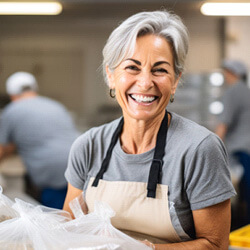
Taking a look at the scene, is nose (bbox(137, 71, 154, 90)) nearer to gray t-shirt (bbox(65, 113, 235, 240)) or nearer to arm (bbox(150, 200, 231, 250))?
gray t-shirt (bbox(65, 113, 235, 240))

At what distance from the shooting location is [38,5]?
5.03 ft

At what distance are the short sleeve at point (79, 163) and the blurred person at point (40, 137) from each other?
88 centimetres

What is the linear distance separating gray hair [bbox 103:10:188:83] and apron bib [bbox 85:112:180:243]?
17 centimetres

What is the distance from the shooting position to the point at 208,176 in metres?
0.98

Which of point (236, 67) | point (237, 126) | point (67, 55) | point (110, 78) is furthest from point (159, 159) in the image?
point (67, 55)

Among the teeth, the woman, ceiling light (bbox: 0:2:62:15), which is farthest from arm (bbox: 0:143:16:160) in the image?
the teeth

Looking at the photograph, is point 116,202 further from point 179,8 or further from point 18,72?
point 18,72

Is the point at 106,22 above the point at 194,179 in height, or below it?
above

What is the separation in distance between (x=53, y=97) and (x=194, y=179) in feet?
6.48

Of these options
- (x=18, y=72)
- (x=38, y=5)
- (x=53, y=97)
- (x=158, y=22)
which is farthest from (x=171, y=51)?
(x=53, y=97)

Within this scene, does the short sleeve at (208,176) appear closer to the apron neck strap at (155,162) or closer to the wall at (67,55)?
the apron neck strap at (155,162)

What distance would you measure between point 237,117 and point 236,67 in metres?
0.41

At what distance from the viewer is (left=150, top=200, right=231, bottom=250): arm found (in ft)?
3.23

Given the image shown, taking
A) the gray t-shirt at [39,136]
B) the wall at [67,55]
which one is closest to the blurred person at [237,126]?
the wall at [67,55]
